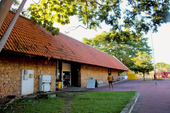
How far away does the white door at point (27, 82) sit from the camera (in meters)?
9.58

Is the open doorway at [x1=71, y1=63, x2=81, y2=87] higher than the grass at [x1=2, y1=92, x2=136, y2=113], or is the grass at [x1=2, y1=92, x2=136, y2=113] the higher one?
the open doorway at [x1=71, y1=63, x2=81, y2=87]

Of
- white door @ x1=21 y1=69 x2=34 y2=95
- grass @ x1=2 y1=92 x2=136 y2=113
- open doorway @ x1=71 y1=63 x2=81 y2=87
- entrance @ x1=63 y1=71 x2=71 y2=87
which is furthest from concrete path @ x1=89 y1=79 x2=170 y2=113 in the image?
entrance @ x1=63 y1=71 x2=71 y2=87

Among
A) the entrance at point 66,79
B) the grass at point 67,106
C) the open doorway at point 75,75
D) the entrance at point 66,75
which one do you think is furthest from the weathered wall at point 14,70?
the open doorway at point 75,75

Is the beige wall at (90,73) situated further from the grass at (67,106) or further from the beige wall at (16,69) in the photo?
the grass at (67,106)

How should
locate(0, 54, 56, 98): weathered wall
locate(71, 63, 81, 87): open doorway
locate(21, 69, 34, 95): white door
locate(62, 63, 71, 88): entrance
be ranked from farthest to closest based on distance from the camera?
locate(71, 63, 81, 87): open doorway, locate(62, 63, 71, 88): entrance, locate(21, 69, 34, 95): white door, locate(0, 54, 56, 98): weathered wall

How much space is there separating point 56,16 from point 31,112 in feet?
22.2

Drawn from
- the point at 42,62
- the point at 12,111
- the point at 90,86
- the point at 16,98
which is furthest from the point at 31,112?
the point at 90,86

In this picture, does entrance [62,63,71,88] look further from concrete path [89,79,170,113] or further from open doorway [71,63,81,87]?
concrete path [89,79,170,113]

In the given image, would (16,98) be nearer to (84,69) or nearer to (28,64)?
(28,64)

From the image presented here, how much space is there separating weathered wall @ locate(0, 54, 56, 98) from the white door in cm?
22

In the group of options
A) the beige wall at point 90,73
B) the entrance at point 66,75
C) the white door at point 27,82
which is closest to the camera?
the white door at point 27,82

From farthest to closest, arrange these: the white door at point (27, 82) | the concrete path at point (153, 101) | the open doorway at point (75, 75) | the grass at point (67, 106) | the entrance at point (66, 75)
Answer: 1. the open doorway at point (75, 75)
2. the entrance at point (66, 75)
3. the white door at point (27, 82)
4. the concrete path at point (153, 101)
5. the grass at point (67, 106)

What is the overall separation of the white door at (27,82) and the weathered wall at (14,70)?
0.71 feet

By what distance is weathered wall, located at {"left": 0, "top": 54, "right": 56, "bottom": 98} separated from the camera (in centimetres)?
835
